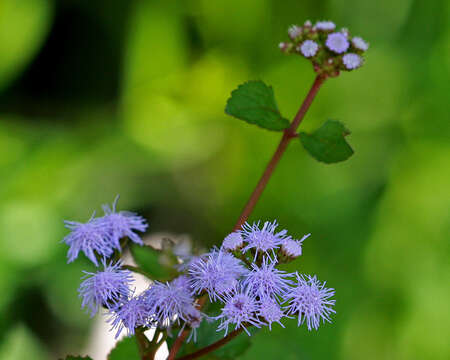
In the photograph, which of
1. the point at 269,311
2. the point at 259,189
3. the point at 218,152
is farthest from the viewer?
the point at 218,152

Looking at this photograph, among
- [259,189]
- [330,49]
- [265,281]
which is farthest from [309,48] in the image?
[265,281]

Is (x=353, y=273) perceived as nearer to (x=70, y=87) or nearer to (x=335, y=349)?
(x=335, y=349)

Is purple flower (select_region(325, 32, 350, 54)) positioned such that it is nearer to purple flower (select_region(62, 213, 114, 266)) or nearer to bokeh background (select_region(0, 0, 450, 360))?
purple flower (select_region(62, 213, 114, 266))

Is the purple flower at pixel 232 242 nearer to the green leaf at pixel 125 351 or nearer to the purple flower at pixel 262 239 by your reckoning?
the purple flower at pixel 262 239

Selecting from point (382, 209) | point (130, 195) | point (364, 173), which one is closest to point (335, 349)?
point (382, 209)

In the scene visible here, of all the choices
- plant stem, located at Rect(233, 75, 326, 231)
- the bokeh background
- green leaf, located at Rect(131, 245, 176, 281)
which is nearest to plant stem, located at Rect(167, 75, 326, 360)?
plant stem, located at Rect(233, 75, 326, 231)

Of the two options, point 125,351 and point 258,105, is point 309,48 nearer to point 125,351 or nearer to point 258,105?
point 258,105

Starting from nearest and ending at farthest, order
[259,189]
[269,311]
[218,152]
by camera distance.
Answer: [269,311] < [259,189] < [218,152]
